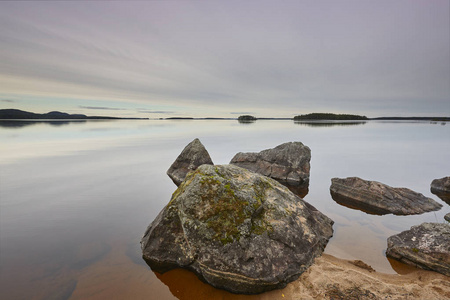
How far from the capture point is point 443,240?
655 centimetres

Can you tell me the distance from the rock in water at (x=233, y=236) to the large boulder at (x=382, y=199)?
5882mm

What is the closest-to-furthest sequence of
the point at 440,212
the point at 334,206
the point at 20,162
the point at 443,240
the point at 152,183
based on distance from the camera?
1. the point at 443,240
2. the point at 440,212
3. the point at 334,206
4. the point at 152,183
5. the point at 20,162

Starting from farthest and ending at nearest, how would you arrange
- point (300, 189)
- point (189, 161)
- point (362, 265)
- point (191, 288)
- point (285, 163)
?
point (285, 163) → point (189, 161) → point (300, 189) → point (362, 265) → point (191, 288)

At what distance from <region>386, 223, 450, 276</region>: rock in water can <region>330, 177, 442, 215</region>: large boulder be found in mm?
4072

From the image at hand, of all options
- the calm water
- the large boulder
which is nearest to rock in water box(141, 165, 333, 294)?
the calm water

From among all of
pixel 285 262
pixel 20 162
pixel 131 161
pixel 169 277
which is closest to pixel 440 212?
pixel 285 262

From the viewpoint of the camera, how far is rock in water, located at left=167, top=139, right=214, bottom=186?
17.8m

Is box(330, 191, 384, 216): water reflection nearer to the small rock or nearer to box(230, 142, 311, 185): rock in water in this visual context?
box(230, 142, 311, 185): rock in water

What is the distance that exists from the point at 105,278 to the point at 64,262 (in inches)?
75.5

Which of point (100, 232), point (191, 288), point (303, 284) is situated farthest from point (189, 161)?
point (303, 284)

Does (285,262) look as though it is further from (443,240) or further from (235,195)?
(443,240)

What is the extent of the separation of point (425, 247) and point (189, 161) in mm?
15151

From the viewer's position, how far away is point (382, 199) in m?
11.6

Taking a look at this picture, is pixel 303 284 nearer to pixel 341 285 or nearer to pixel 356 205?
pixel 341 285
